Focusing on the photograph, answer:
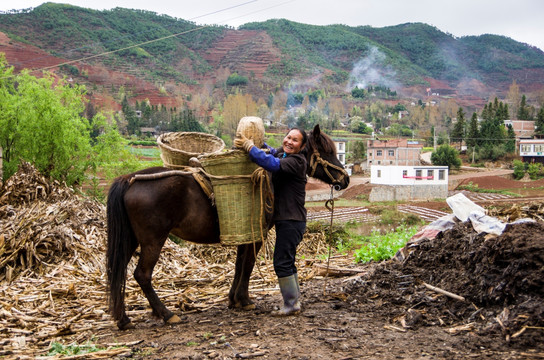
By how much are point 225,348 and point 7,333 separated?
7.69 feet

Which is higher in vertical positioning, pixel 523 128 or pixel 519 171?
pixel 523 128

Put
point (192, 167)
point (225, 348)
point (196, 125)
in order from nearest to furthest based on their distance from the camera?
point (225, 348), point (192, 167), point (196, 125)

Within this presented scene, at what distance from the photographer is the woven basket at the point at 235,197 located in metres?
5.09

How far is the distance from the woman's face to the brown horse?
230 millimetres

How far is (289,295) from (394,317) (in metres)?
1.07

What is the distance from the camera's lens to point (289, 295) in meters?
5.16

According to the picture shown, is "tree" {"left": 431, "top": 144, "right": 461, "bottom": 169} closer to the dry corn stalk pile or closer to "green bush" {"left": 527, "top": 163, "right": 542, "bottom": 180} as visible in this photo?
"green bush" {"left": 527, "top": 163, "right": 542, "bottom": 180}

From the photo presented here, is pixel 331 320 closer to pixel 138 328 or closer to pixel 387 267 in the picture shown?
pixel 387 267

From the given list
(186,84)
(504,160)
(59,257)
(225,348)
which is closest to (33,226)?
(59,257)

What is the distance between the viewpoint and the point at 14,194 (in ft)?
35.6

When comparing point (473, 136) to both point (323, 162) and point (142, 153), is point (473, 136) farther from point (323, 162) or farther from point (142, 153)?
point (323, 162)

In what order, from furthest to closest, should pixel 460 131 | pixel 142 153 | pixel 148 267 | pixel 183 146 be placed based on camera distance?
pixel 460 131 → pixel 142 153 → pixel 183 146 → pixel 148 267

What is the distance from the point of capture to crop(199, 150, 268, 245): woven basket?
5.09 m

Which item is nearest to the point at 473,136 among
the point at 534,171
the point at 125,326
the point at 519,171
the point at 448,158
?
the point at 448,158
